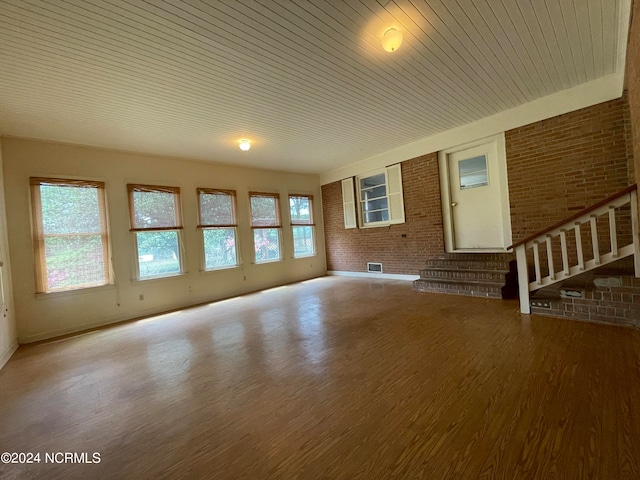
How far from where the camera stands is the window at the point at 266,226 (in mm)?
6594

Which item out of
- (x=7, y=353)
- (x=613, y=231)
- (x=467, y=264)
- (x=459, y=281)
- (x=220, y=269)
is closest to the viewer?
(x=613, y=231)

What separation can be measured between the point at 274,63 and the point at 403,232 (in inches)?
177

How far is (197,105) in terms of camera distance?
3455mm

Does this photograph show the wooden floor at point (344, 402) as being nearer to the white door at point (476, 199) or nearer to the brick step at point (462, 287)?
the brick step at point (462, 287)

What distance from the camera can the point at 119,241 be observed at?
185 inches

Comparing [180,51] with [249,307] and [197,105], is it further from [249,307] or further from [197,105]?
[249,307]

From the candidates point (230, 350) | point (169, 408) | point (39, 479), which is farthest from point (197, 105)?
point (39, 479)

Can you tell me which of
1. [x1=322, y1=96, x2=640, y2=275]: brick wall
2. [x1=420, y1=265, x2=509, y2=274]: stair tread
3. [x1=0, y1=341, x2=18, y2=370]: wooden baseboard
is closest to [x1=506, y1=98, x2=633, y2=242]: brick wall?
[x1=322, y1=96, x2=640, y2=275]: brick wall

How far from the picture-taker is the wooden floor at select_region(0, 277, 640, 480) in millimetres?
1405

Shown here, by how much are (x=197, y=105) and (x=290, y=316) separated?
10.2 ft

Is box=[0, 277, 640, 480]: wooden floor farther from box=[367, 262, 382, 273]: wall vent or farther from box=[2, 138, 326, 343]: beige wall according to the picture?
box=[367, 262, 382, 273]: wall vent

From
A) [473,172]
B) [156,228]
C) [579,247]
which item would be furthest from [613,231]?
[156,228]

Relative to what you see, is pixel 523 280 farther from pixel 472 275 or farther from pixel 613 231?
pixel 472 275

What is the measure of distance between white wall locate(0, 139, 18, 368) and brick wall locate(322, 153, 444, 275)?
6150 mm
